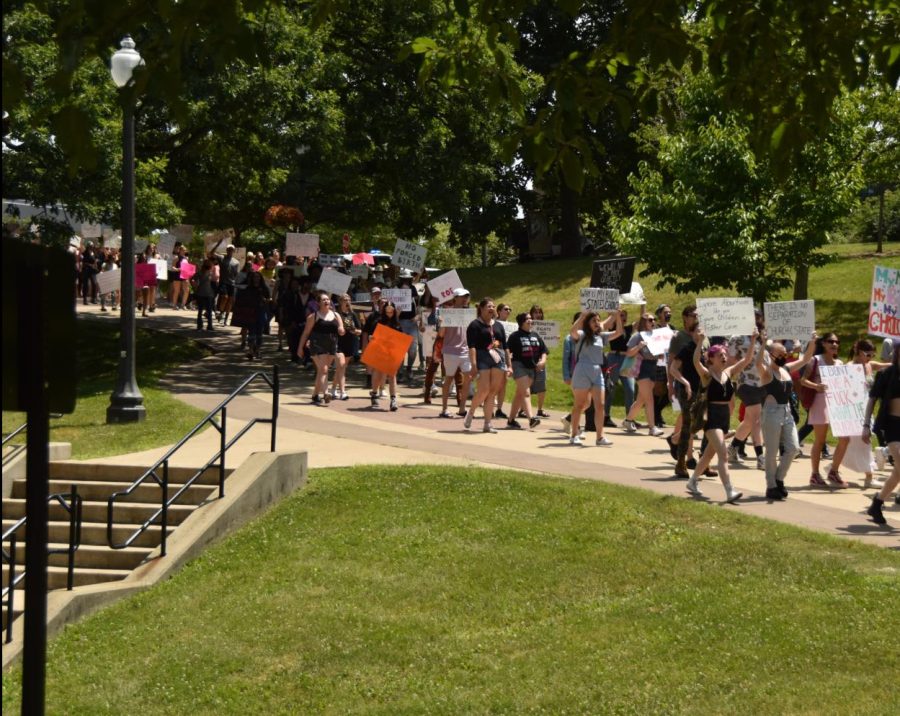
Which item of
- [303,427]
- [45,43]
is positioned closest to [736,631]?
[303,427]

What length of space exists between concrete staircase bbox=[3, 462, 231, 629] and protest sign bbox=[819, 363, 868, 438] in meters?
6.43

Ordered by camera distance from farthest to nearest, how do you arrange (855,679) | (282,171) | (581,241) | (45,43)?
(581,241) → (282,171) → (45,43) → (855,679)

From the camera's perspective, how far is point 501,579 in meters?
11.6

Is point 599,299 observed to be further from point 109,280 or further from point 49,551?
point 109,280

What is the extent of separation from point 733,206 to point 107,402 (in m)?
14.6

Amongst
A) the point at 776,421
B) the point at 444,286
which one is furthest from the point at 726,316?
the point at 444,286

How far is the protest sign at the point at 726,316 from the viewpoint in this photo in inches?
589

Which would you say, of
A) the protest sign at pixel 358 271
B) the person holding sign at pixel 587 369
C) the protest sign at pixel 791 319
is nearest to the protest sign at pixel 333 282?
the person holding sign at pixel 587 369

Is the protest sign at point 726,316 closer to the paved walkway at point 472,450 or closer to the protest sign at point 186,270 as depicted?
the paved walkway at point 472,450

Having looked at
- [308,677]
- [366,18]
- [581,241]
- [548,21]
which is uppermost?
[548,21]

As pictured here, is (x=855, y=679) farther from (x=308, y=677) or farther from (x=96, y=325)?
(x=96, y=325)

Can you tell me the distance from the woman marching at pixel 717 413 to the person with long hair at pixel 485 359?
437 centimetres

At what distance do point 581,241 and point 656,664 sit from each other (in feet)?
142

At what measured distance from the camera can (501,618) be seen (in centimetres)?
1086
